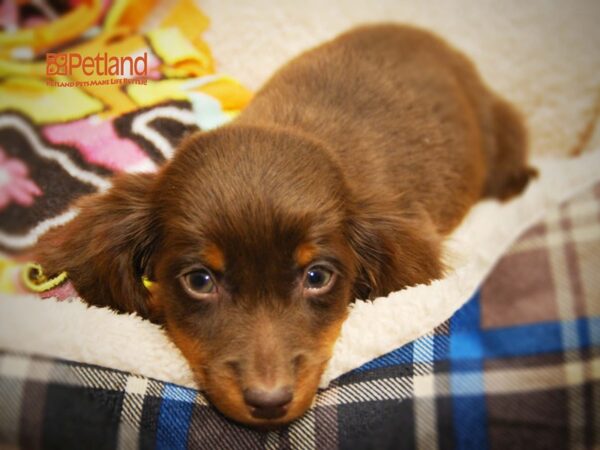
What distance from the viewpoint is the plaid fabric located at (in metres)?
1.19

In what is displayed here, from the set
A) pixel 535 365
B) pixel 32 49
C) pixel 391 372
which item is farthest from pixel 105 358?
pixel 32 49

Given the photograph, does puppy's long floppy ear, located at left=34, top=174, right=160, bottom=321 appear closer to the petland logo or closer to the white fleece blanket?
the white fleece blanket

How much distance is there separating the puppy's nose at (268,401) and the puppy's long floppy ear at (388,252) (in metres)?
0.54

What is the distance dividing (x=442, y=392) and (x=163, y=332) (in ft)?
2.56

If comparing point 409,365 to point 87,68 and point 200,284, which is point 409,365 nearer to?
point 200,284

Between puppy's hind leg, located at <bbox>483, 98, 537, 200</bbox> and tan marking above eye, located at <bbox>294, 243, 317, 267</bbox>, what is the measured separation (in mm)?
1504

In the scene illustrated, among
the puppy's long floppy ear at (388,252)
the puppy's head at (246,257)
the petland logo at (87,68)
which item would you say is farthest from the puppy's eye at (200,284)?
the petland logo at (87,68)

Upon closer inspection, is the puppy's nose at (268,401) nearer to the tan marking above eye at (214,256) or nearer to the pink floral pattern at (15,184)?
the tan marking above eye at (214,256)

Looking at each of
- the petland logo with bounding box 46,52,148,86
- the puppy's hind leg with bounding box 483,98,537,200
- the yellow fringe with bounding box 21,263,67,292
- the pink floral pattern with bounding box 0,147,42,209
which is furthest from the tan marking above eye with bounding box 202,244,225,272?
the puppy's hind leg with bounding box 483,98,537,200

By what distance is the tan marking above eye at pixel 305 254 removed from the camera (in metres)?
1.38

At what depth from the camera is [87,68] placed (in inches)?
78.3

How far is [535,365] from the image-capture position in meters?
1.22

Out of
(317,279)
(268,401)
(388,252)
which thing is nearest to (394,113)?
(388,252)

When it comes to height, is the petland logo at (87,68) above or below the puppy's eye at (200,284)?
above
